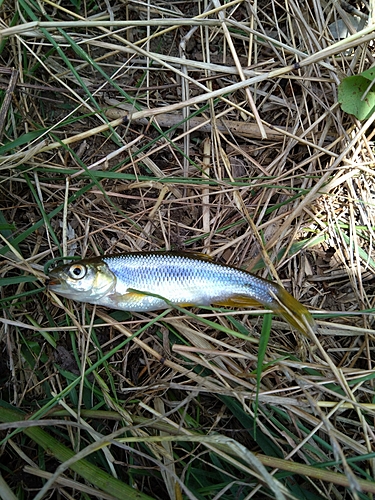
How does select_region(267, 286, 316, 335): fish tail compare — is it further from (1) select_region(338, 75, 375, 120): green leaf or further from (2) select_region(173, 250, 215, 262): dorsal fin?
(1) select_region(338, 75, 375, 120): green leaf

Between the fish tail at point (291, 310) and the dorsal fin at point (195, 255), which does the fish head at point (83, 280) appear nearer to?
the dorsal fin at point (195, 255)

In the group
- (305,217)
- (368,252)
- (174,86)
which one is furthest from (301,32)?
(368,252)

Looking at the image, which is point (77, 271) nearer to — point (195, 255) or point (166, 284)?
point (166, 284)

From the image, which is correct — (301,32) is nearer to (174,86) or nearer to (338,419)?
(174,86)

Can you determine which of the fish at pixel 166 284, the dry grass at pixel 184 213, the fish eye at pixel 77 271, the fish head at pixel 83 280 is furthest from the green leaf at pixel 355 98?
the fish eye at pixel 77 271

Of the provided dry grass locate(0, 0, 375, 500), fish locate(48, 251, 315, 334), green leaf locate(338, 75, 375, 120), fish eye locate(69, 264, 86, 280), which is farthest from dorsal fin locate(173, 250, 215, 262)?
green leaf locate(338, 75, 375, 120)

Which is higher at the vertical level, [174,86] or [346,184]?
[174,86]
